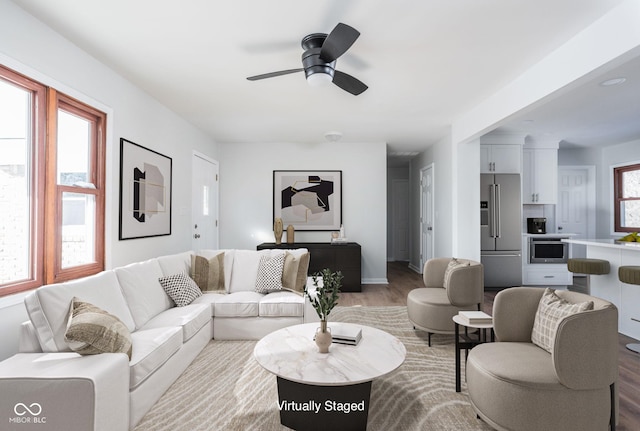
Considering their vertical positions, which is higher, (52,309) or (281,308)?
(52,309)

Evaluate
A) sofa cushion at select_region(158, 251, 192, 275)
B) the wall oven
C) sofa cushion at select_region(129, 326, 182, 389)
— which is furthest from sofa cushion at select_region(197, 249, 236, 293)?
the wall oven

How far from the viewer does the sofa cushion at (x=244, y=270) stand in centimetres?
383

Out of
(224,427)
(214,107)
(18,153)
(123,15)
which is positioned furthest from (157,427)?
(214,107)

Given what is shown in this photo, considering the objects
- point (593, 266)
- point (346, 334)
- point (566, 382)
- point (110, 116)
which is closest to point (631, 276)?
point (593, 266)

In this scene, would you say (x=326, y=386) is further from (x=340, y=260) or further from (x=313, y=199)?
(x=313, y=199)

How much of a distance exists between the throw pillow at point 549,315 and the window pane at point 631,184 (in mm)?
5543

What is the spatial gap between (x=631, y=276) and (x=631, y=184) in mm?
4031

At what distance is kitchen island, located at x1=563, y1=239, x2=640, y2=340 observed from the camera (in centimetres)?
336

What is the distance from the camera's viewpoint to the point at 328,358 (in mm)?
1999

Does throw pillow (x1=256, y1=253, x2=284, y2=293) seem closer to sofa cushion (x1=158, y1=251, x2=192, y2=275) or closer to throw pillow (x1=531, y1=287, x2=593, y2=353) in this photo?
sofa cushion (x1=158, y1=251, x2=192, y2=275)

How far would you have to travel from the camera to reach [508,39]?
8.30 feet

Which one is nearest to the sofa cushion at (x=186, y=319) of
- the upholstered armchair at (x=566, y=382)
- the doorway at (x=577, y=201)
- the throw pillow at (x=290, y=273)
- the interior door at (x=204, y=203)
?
the throw pillow at (x=290, y=273)

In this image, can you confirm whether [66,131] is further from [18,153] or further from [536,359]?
[536,359]

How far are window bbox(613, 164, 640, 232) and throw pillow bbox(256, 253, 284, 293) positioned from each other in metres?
6.29
